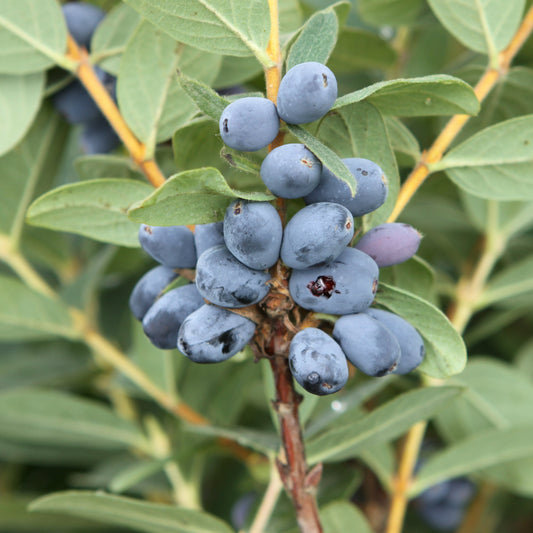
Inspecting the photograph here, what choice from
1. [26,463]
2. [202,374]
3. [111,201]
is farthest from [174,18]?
[26,463]

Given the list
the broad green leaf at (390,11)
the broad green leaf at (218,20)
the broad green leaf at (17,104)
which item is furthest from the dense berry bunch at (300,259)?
the broad green leaf at (390,11)

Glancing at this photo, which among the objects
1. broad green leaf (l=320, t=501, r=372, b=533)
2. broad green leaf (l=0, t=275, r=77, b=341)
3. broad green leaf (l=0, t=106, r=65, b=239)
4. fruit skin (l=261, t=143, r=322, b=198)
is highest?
fruit skin (l=261, t=143, r=322, b=198)

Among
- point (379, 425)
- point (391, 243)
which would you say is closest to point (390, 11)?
point (391, 243)

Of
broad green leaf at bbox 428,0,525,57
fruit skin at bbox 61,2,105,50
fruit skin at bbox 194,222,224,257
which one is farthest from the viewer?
fruit skin at bbox 61,2,105,50

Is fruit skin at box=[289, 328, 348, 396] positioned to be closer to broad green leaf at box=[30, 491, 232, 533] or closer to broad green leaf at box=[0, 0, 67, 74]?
broad green leaf at box=[30, 491, 232, 533]

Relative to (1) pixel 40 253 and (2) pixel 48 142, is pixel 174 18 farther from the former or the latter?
(1) pixel 40 253

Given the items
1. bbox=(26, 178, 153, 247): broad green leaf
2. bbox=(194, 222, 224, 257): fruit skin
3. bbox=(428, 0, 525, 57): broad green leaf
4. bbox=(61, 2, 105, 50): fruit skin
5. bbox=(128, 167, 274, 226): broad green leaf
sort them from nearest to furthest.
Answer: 1. bbox=(128, 167, 274, 226): broad green leaf
2. bbox=(194, 222, 224, 257): fruit skin
3. bbox=(26, 178, 153, 247): broad green leaf
4. bbox=(428, 0, 525, 57): broad green leaf
5. bbox=(61, 2, 105, 50): fruit skin

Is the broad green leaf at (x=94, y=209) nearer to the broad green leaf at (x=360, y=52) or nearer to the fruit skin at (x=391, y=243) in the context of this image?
the fruit skin at (x=391, y=243)

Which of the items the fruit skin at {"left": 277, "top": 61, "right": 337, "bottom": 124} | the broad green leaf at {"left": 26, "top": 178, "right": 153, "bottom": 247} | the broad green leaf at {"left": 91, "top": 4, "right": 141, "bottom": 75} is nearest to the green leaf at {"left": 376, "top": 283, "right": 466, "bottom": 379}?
the fruit skin at {"left": 277, "top": 61, "right": 337, "bottom": 124}
